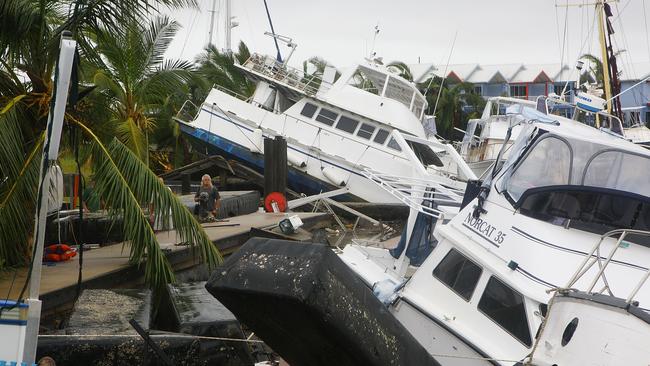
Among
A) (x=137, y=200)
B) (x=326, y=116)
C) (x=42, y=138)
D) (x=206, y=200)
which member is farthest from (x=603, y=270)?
(x=326, y=116)

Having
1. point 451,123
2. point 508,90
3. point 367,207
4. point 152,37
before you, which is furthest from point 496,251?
point 508,90

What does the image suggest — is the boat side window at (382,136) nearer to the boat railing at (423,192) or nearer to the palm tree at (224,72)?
the palm tree at (224,72)

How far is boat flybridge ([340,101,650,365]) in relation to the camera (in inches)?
284

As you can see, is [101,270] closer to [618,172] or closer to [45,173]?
[45,173]

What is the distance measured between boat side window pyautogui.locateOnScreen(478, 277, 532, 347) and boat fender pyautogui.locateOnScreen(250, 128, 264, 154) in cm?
2040

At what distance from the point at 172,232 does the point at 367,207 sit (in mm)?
10043

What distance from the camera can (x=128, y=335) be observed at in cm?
752

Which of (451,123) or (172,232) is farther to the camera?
(451,123)

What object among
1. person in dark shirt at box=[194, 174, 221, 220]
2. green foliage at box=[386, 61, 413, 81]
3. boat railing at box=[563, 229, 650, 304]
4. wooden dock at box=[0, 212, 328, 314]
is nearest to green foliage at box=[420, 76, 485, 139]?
green foliage at box=[386, 61, 413, 81]

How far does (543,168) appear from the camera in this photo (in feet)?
27.8

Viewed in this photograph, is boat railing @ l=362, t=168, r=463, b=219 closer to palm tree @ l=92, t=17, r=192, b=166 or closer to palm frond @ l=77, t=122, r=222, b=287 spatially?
palm frond @ l=77, t=122, r=222, b=287

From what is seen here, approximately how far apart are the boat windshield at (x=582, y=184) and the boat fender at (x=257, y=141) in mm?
19516

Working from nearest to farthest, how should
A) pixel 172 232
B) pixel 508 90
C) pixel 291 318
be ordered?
pixel 291 318
pixel 172 232
pixel 508 90

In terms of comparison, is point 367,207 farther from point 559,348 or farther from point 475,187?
point 559,348
